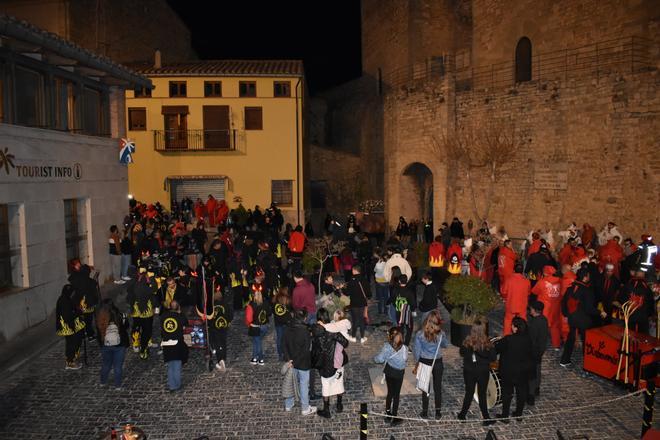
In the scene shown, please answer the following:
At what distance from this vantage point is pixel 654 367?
7.66 meters

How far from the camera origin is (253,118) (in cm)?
2717

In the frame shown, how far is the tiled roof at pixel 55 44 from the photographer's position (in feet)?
32.9

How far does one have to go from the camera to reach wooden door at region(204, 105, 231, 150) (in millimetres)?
27016

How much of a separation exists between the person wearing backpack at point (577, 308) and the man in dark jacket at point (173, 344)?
6466 mm

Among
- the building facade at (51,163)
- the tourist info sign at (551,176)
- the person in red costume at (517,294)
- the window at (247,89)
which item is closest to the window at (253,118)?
the window at (247,89)

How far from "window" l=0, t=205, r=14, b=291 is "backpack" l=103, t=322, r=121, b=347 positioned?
410 centimetres

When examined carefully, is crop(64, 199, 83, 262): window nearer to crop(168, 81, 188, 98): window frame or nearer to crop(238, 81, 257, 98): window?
crop(168, 81, 188, 98): window frame

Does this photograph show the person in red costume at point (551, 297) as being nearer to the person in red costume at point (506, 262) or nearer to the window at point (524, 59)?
the person in red costume at point (506, 262)

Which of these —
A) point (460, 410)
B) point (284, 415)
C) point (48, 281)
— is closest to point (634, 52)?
point (460, 410)

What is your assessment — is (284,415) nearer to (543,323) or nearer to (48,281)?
(543,323)

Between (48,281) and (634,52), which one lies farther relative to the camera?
(634,52)

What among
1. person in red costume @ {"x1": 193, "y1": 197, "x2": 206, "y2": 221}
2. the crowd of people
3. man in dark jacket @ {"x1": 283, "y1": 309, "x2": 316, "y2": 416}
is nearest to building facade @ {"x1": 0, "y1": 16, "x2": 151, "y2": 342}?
the crowd of people

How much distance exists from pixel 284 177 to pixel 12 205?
16643 millimetres

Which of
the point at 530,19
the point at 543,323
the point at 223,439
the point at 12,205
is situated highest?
the point at 530,19
